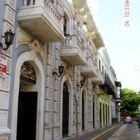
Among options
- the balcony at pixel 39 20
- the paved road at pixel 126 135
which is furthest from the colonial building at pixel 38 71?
the paved road at pixel 126 135

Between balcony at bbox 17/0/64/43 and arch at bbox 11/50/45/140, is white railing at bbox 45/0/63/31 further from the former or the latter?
arch at bbox 11/50/45/140

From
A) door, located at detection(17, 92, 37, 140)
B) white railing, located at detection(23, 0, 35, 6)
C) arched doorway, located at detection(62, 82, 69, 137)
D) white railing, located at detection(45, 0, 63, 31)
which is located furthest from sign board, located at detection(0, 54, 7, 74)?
arched doorway, located at detection(62, 82, 69, 137)

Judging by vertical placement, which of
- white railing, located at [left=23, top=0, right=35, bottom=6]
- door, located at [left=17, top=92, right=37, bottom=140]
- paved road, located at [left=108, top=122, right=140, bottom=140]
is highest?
white railing, located at [left=23, top=0, right=35, bottom=6]

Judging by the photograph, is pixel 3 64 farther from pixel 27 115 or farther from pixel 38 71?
pixel 27 115

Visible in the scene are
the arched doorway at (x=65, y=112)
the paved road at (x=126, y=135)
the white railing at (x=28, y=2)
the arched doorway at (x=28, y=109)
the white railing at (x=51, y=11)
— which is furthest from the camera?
the paved road at (x=126, y=135)

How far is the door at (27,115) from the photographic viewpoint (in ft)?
35.8

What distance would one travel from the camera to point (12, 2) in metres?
9.17

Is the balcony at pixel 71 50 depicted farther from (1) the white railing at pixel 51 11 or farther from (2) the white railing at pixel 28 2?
(2) the white railing at pixel 28 2

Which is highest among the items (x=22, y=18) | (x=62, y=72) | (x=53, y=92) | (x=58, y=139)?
(x=22, y=18)

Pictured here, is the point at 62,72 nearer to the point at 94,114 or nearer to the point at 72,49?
the point at 72,49

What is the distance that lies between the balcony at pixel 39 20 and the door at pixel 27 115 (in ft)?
7.29

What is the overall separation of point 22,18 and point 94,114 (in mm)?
15691

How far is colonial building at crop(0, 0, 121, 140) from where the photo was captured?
28.6ft

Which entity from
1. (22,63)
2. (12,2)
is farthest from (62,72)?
(12,2)
